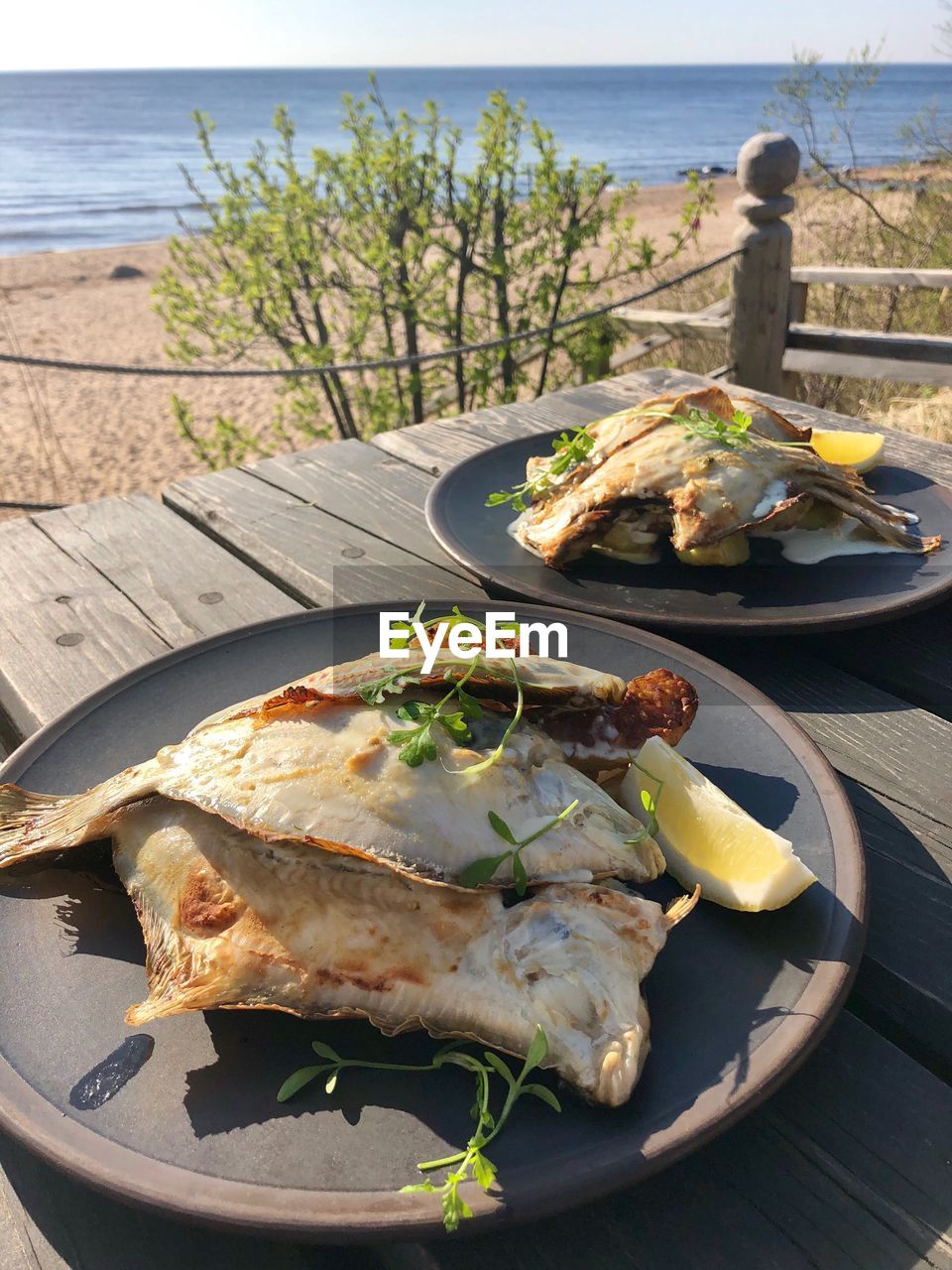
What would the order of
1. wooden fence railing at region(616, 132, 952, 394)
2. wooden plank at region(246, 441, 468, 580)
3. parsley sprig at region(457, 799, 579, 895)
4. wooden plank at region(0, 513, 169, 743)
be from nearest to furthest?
parsley sprig at region(457, 799, 579, 895) < wooden plank at region(0, 513, 169, 743) < wooden plank at region(246, 441, 468, 580) < wooden fence railing at region(616, 132, 952, 394)

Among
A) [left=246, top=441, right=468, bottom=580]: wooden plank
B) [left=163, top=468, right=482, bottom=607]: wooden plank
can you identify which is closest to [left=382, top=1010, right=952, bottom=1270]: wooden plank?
[left=163, top=468, right=482, bottom=607]: wooden plank

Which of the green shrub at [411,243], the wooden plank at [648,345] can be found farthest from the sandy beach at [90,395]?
the wooden plank at [648,345]

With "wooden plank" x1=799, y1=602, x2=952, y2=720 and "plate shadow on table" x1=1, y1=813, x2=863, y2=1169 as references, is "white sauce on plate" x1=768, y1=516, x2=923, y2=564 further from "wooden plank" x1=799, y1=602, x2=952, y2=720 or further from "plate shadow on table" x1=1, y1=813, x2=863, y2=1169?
"plate shadow on table" x1=1, y1=813, x2=863, y2=1169

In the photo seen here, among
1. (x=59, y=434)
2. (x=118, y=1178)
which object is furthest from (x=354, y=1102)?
(x=59, y=434)

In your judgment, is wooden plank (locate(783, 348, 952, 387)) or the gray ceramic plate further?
wooden plank (locate(783, 348, 952, 387))

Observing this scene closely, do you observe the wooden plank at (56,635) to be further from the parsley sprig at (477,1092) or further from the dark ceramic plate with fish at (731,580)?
the parsley sprig at (477,1092)

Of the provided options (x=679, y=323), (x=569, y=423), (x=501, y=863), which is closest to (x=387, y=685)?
(x=501, y=863)

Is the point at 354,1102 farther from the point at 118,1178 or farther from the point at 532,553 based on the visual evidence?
the point at 532,553
